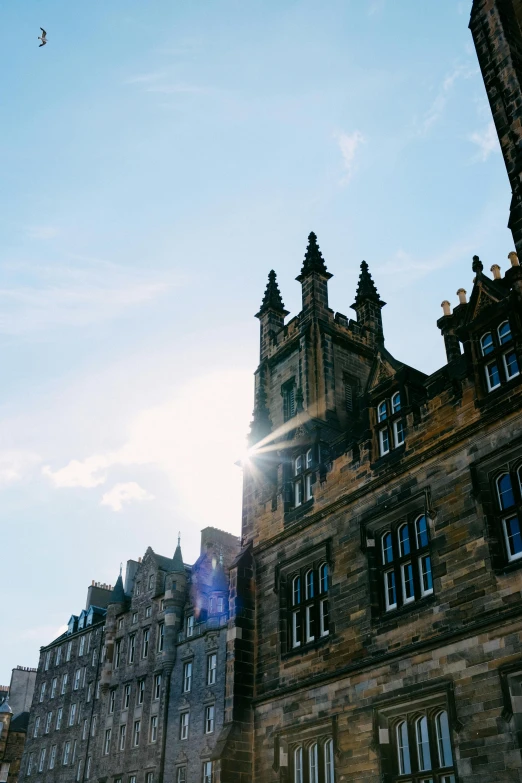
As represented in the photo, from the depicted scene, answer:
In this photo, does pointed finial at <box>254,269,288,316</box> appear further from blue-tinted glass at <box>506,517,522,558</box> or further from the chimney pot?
blue-tinted glass at <box>506,517,522,558</box>

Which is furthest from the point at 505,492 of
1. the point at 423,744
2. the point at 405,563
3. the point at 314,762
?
the point at 314,762

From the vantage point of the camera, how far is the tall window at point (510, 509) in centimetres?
1598

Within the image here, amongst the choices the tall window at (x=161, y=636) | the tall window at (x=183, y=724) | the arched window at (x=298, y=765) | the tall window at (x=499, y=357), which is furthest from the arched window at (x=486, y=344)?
the tall window at (x=161, y=636)

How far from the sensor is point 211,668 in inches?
1510

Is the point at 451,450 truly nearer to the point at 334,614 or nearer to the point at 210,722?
the point at 334,614

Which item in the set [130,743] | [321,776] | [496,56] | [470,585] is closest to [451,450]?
[470,585]

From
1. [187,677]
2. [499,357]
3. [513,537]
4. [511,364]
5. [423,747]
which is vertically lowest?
[423,747]

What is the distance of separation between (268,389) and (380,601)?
12.2 meters

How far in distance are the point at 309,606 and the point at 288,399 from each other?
29.6ft

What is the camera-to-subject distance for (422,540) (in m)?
18.3

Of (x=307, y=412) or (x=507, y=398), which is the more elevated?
(x=307, y=412)

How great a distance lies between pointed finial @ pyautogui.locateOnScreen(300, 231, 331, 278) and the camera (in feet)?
99.0

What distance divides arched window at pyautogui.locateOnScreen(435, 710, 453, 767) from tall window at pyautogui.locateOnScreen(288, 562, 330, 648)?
185 inches

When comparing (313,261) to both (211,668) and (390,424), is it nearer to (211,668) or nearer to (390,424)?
(390,424)
